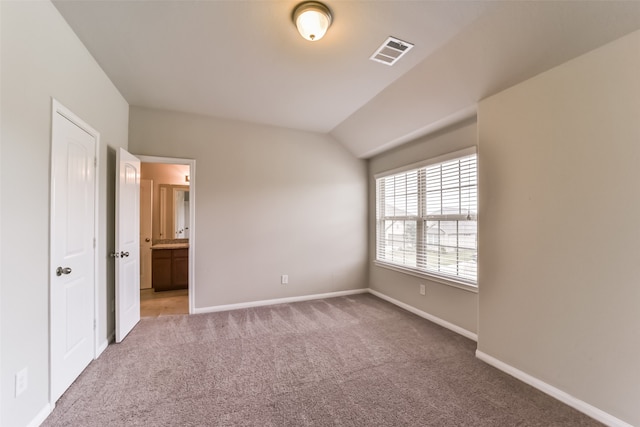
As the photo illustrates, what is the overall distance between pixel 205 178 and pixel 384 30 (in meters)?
2.85

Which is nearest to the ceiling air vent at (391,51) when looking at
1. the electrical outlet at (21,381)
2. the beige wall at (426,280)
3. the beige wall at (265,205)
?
the beige wall at (426,280)

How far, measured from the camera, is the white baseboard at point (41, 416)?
166 cm

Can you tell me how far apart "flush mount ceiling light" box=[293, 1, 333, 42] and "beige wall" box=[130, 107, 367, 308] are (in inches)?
91.1

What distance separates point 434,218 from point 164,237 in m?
5.01

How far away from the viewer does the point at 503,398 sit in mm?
1980

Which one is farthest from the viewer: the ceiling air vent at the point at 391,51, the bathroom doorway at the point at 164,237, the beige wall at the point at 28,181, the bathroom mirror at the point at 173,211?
the bathroom mirror at the point at 173,211

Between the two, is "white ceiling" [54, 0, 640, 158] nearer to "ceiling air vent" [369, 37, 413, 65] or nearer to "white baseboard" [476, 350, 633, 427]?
"ceiling air vent" [369, 37, 413, 65]

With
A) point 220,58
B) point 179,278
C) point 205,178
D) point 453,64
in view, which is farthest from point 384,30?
point 179,278

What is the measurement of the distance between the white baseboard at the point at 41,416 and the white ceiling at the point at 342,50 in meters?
2.70

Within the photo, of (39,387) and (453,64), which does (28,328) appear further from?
(453,64)

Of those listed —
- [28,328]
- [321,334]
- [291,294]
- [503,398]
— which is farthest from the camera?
[291,294]

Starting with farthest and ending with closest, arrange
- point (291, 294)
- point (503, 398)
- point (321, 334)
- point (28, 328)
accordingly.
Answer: point (291, 294) < point (321, 334) < point (503, 398) < point (28, 328)

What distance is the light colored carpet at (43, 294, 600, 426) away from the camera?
1.79 m

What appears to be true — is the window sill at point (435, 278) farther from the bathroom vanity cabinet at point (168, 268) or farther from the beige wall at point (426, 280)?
the bathroom vanity cabinet at point (168, 268)
